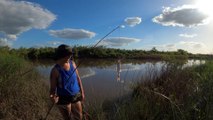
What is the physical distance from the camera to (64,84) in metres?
3.23

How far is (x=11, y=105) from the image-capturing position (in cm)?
482

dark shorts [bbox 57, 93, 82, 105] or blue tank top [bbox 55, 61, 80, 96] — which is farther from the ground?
blue tank top [bbox 55, 61, 80, 96]

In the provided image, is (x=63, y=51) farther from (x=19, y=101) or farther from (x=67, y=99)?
(x=19, y=101)

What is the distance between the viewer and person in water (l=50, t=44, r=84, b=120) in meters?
3.20

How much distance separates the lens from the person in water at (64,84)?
10.5ft

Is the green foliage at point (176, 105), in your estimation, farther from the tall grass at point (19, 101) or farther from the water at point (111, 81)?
the tall grass at point (19, 101)

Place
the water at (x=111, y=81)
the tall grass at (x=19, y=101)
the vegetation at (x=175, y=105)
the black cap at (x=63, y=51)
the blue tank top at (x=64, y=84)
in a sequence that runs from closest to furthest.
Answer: the vegetation at (x=175, y=105)
the black cap at (x=63, y=51)
the blue tank top at (x=64, y=84)
the tall grass at (x=19, y=101)
the water at (x=111, y=81)

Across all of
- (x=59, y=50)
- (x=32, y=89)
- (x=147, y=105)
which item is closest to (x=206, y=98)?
(x=147, y=105)

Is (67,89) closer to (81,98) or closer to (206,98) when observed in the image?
(81,98)

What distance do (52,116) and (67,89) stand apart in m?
1.90

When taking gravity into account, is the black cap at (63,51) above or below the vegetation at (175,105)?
above

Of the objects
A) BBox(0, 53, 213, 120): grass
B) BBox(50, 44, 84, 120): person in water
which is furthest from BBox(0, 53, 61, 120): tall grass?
BBox(50, 44, 84, 120): person in water

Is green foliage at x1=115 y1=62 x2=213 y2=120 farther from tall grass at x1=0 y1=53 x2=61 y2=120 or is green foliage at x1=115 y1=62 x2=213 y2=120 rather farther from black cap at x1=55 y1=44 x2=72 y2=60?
tall grass at x1=0 y1=53 x2=61 y2=120

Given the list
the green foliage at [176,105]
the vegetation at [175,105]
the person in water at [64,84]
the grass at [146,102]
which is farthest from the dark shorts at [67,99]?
the green foliage at [176,105]
